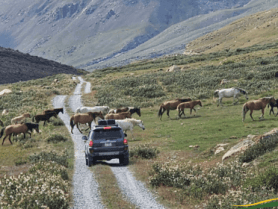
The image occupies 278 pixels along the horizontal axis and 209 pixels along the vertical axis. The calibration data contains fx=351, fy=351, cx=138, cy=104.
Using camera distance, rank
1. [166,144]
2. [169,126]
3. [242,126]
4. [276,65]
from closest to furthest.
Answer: [166,144], [242,126], [169,126], [276,65]

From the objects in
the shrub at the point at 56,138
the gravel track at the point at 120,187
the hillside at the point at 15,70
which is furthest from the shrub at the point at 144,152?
the hillside at the point at 15,70

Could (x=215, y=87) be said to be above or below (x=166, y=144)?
above

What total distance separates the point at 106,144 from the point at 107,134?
0.60 meters

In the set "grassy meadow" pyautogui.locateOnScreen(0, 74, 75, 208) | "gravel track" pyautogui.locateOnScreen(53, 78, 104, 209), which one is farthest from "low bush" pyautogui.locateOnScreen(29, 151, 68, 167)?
"gravel track" pyautogui.locateOnScreen(53, 78, 104, 209)

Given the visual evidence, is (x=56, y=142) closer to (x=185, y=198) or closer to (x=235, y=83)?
(x=185, y=198)

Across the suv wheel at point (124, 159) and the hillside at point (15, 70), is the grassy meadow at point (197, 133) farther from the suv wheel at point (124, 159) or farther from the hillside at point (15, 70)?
the hillside at point (15, 70)

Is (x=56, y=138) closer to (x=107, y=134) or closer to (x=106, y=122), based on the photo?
(x=106, y=122)

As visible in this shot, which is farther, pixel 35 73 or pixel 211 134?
pixel 35 73

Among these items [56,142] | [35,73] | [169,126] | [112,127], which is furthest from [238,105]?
[35,73]

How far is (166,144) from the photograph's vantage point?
84.7 feet

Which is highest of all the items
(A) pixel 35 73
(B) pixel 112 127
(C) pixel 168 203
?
(A) pixel 35 73

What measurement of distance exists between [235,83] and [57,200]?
49374 mm

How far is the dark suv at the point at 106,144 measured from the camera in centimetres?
1891

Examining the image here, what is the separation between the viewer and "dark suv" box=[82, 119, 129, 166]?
62.0 ft
